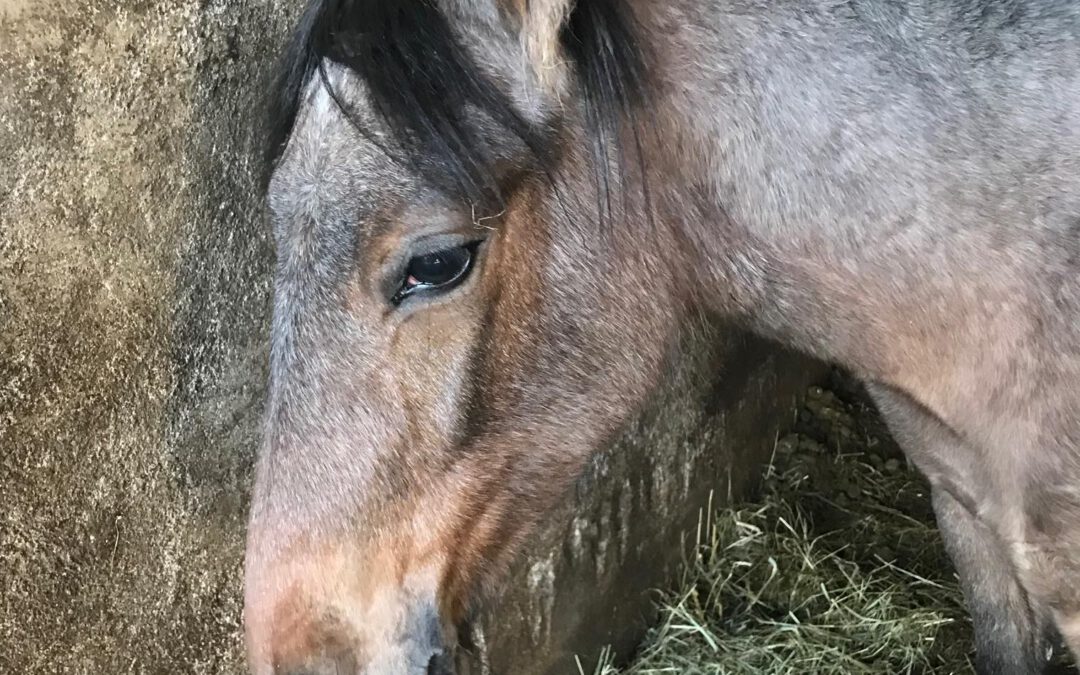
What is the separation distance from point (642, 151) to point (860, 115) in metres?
0.23

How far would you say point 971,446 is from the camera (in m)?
1.23

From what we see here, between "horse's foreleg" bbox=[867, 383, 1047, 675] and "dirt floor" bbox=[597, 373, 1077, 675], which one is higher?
"horse's foreleg" bbox=[867, 383, 1047, 675]

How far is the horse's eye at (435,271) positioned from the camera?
3.22 feet

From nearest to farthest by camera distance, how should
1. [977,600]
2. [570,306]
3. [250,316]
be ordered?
[570,306] → [250,316] → [977,600]

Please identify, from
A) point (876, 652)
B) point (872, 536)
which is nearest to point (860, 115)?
point (876, 652)

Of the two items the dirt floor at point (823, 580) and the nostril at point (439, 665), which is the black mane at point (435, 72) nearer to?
the nostril at point (439, 665)

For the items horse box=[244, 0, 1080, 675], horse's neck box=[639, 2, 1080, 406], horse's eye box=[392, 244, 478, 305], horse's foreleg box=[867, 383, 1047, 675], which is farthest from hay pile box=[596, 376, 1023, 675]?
horse's eye box=[392, 244, 478, 305]

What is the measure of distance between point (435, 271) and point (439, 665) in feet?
1.40

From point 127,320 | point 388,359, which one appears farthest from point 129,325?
point 388,359

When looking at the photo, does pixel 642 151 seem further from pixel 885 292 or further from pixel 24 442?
pixel 24 442

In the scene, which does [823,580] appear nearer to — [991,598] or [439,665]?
[991,598]

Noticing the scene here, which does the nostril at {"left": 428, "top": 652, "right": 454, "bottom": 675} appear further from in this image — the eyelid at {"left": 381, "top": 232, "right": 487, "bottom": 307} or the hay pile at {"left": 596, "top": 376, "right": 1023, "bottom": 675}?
the hay pile at {"left": 596, "top": 376, "right": 1023, "bottom": 675}

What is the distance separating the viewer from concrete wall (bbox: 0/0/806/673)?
1.08 meters

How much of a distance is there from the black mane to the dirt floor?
4.41 ft
